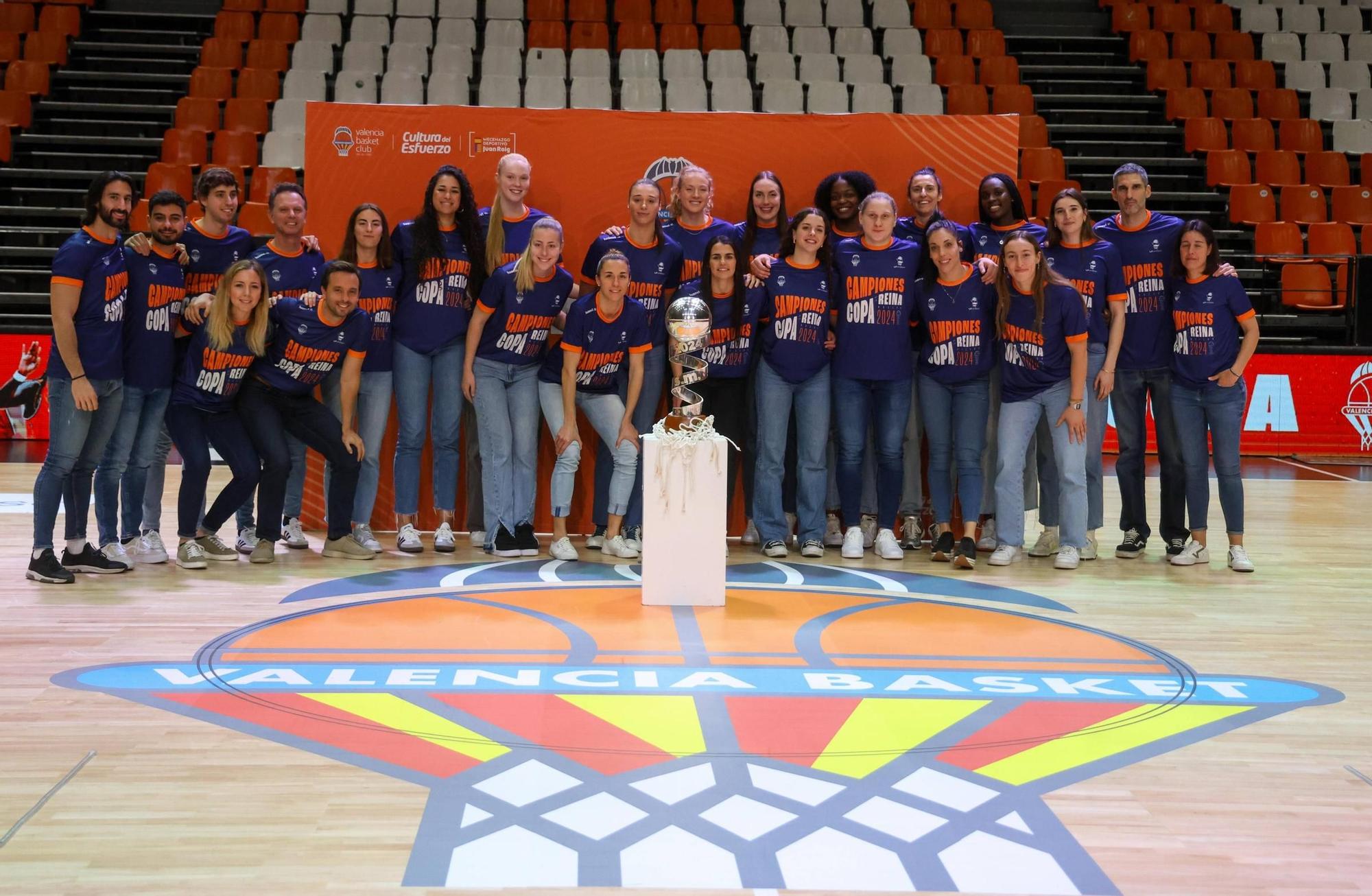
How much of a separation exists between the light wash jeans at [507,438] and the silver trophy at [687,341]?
102 cm

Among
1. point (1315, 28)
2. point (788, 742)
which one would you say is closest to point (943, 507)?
point (788, 742)

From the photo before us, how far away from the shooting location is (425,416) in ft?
18.8

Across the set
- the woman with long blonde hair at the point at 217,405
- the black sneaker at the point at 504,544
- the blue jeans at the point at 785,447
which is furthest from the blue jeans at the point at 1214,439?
the woman with long blonde hair at the point at 217,405

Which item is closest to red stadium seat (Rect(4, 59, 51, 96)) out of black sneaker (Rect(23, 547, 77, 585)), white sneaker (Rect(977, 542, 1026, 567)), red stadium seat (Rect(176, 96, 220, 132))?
red stadium seat (Rect(176, 96, 220, 132))

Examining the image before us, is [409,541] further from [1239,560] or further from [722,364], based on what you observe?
[1239,560]

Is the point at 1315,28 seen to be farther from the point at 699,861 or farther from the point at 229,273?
the point at 699,861

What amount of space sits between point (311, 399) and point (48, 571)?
1.22 meters

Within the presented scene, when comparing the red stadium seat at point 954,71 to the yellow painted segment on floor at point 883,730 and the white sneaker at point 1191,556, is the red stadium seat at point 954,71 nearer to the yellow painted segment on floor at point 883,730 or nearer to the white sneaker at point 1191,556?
the white sneaker at point 1191,556

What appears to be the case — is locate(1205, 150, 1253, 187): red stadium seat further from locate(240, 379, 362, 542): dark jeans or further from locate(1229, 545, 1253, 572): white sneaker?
locate(240, 379, 362, 542): dark jeans

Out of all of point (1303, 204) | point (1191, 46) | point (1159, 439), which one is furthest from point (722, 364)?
point (1191, 46)

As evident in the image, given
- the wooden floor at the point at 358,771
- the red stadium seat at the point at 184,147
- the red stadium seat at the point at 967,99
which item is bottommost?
the wooden floor at the point at 358,771

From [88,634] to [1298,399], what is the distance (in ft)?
28.6

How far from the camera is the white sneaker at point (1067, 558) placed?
17.8ft

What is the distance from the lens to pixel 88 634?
158 inches
